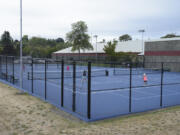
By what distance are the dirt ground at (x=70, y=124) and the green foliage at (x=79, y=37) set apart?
1826 inches

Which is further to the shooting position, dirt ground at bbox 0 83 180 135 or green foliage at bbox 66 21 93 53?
green foliage at bbox 66 21 93 53

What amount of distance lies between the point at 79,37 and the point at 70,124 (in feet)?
164

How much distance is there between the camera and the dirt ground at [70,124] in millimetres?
6250

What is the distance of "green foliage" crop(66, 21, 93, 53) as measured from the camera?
2164 inches

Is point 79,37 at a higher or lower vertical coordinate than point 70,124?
higher

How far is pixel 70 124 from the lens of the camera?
23.1 feet

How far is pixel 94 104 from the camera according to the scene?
10414mm

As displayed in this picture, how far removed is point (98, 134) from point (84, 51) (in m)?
51.0

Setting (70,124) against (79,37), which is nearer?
(70,124)

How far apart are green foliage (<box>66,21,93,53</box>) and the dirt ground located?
46375 mm

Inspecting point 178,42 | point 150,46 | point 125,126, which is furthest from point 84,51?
point 125,126

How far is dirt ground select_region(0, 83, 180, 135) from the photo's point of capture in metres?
6.25

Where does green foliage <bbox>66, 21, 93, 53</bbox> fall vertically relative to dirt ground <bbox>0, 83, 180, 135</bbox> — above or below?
above

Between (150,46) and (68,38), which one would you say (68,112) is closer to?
(150,46)
